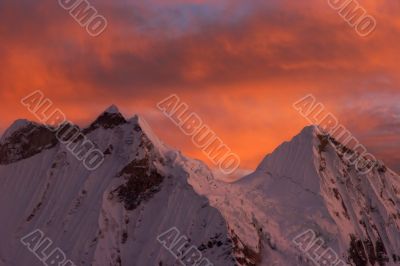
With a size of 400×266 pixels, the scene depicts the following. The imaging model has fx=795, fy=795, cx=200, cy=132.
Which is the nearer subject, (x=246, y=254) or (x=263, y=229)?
(x=246, y=254)

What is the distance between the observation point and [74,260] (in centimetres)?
19412

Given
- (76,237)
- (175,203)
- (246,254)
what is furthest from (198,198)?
(76,237)

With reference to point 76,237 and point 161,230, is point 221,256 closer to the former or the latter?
point 161,230

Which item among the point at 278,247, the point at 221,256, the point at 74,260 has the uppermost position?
the point at 278,247

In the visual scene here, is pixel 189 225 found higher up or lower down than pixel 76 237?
higher up

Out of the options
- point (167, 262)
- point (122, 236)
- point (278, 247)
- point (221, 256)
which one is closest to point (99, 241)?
point (122, 236)

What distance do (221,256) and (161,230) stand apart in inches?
730

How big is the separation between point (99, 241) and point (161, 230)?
1542 centimetres

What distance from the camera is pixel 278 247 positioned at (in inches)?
7761

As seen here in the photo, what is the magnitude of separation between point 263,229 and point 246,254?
1383cm

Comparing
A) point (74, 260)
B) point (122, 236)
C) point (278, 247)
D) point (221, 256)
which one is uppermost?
point (278, 247)

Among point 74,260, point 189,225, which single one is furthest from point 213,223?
point 74,260

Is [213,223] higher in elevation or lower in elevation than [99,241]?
higher

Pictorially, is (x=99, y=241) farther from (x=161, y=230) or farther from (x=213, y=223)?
(x=213, y=223)
